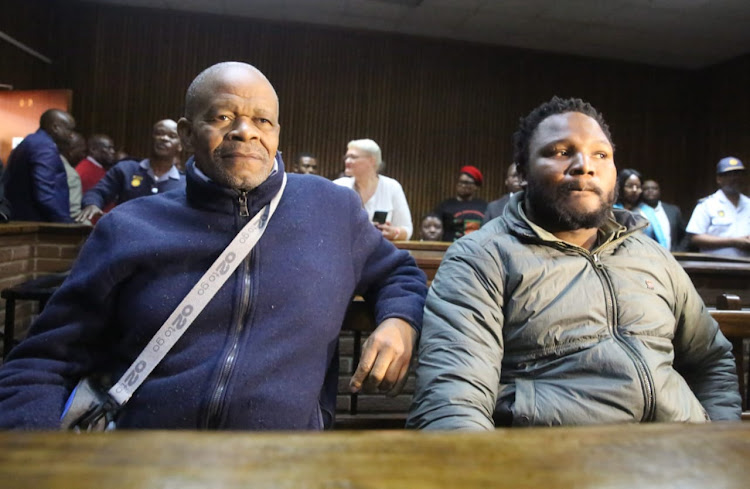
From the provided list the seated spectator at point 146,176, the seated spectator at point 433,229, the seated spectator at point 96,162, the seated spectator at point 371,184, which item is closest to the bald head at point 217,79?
the seated spectator at point 371,184

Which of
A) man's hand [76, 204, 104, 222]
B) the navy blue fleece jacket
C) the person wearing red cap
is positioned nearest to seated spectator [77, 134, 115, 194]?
man's hand [76, 204, 104, 222]

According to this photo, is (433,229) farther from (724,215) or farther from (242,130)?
(242,130)

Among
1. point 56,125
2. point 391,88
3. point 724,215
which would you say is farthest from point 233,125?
point 391,88

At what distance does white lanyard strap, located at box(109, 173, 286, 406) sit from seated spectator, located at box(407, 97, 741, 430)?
463mm

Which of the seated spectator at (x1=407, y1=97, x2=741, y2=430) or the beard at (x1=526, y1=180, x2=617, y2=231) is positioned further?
the beard at (x1=526, y1=180, x2=617, y2=231)

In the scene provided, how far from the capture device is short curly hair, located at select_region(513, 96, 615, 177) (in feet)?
4.81

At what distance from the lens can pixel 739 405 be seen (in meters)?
1.32

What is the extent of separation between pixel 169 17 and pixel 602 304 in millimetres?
7160

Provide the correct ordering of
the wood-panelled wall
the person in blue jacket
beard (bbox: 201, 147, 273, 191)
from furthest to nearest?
the wood-panelled wall, the person in blue jacket, beard (bbox: 201, 147, 273, 191)

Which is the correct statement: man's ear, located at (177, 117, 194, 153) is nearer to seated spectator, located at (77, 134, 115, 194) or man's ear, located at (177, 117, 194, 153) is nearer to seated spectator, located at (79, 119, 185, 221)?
seated spectator, located at (79, 119, 185, 221)

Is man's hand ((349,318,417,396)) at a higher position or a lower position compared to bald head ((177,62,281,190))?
lower

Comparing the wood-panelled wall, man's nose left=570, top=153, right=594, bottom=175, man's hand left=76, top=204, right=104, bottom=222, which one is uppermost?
the wood-panelled wall

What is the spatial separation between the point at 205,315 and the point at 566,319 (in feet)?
2.65

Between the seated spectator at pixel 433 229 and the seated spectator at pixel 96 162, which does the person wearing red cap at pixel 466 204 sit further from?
the seated spectator at pixel 96 162
